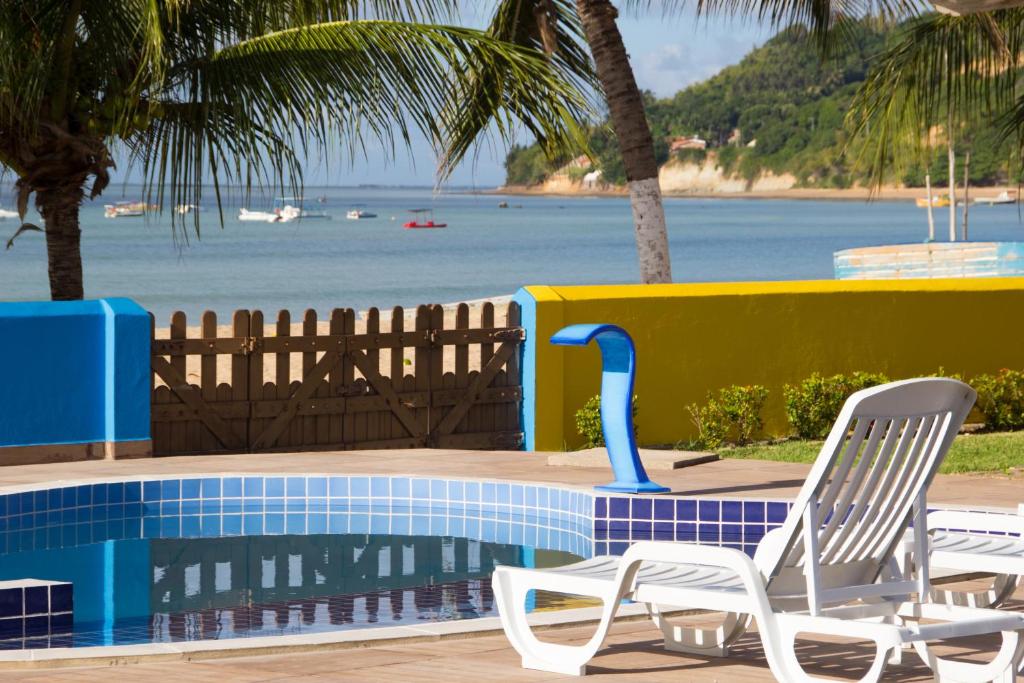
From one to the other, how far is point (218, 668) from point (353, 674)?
1.62ft

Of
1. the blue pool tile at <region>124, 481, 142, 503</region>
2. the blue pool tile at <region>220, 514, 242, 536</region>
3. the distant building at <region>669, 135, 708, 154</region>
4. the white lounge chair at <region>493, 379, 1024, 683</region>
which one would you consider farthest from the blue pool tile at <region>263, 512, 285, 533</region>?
the distant building at <region>669, 135, 708, 154</region>

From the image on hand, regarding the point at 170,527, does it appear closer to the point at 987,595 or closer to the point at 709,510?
the point at 709,510

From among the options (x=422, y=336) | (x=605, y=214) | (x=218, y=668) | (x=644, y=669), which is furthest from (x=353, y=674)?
(x=605, y=214)

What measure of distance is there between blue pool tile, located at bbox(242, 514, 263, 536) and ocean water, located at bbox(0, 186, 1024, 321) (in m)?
24.8

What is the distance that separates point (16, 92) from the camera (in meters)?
11.0

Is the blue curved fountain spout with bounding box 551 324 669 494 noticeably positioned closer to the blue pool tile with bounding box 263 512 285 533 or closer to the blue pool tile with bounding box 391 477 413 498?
the blue pool tile with bounding box 391 477 413 498

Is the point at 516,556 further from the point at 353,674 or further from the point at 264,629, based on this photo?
the point at 353,674

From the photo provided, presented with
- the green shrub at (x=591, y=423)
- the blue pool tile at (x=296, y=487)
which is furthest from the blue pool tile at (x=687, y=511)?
the green shrub at (x=591, y=423)

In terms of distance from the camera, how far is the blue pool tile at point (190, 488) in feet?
32.4

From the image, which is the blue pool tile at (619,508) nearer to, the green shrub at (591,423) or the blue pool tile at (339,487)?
the blue pool tile at (339,487)

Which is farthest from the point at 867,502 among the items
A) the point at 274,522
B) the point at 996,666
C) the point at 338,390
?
the point at 338,390

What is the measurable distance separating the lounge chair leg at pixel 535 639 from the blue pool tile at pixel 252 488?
178 inches

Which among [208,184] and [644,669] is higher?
[208,184]

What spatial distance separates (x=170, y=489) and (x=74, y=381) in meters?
1.84
